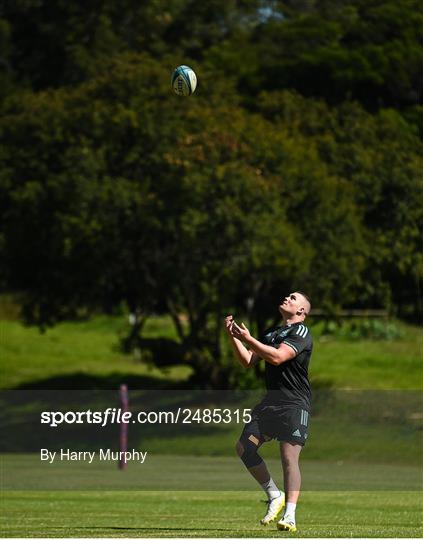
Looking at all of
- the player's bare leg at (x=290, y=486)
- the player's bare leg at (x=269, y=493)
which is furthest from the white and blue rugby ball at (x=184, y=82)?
the player's bare leg at (x=290, y=486)

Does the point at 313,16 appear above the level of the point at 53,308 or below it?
above

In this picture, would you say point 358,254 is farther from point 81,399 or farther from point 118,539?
point 118,539

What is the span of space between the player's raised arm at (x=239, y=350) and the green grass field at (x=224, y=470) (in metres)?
1.52

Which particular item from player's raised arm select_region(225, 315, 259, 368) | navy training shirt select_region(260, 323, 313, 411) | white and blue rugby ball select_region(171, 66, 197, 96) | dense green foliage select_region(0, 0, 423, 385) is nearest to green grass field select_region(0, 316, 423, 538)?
navy training shirt select_region(260, 323, 313, 411)

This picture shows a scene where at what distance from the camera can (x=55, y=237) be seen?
35.1 metres

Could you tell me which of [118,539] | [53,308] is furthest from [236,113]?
[118,539]

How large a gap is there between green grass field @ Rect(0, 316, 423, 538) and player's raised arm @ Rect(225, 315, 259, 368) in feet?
4.99

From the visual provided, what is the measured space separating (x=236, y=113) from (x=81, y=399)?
34.1 feet

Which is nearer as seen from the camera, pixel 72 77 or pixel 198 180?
pixel 198 180

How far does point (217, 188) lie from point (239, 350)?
22.7 meters

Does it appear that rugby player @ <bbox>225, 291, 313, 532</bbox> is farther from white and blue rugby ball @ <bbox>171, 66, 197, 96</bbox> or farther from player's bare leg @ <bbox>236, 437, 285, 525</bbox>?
white and blue rugby ball @ <bbox>171, 66, 197, 96</bbox>

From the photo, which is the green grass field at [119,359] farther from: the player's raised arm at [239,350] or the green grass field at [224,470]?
the player's raised arm at [239,350]

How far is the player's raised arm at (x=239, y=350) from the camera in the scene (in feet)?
35.8

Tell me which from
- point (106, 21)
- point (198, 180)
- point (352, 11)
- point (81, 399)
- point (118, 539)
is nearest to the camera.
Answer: point (118, 539)
